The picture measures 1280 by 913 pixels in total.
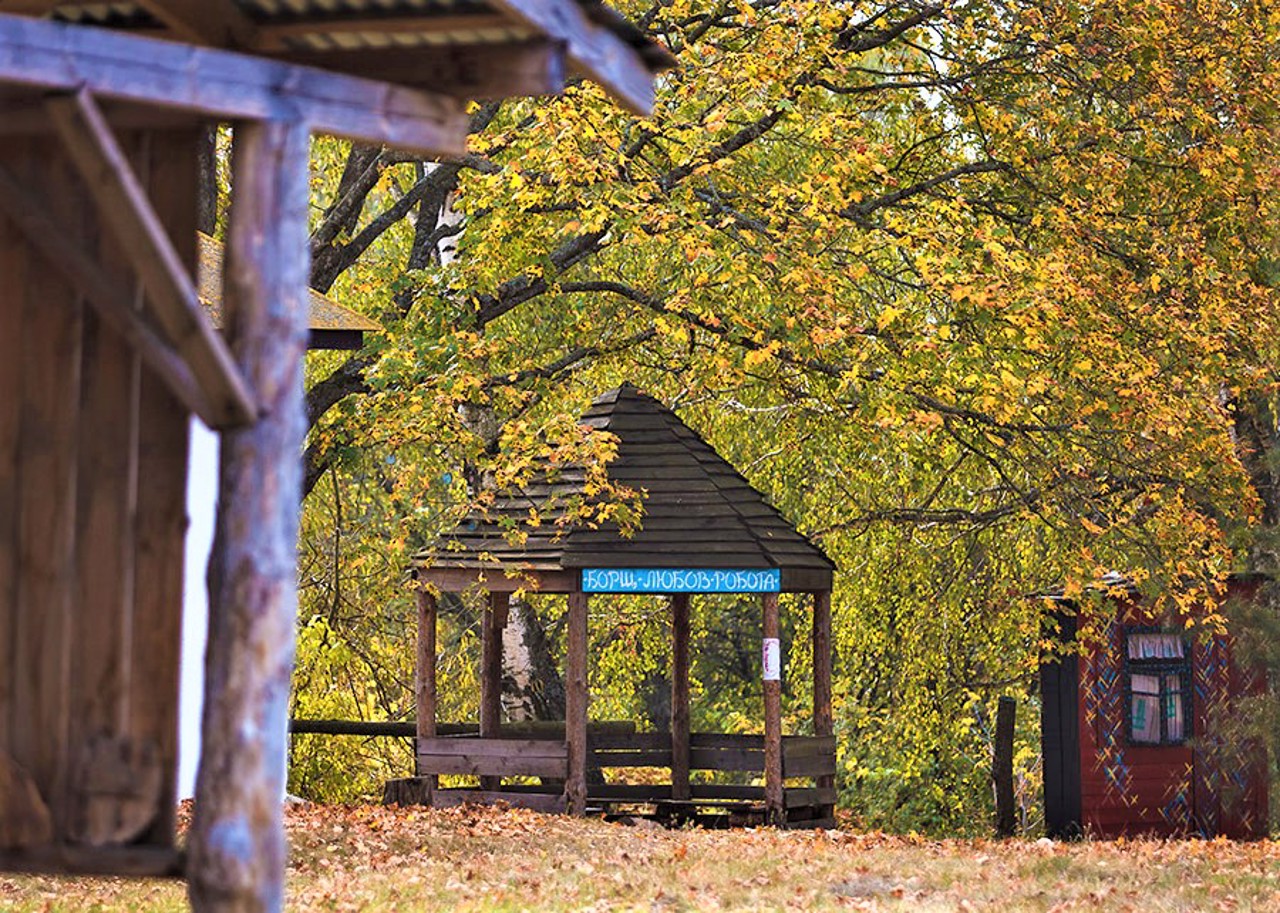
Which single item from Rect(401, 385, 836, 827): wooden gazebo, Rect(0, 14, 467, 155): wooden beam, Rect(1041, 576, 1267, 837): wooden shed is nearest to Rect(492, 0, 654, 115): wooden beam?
Rect(0, 14, 467, 155): wooden beam

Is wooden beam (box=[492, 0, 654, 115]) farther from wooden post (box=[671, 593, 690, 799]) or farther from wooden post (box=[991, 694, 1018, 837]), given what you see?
wooden post (box=[991, 694, 1018, 837])

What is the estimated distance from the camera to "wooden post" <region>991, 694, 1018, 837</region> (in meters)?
23.3

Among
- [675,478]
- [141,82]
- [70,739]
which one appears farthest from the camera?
[675,478]

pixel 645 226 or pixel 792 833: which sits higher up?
pixel 645 226

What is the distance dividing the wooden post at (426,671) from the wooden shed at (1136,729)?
21.7ft

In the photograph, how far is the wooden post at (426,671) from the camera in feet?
63.1

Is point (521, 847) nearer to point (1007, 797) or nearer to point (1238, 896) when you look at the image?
point (1238, 896)

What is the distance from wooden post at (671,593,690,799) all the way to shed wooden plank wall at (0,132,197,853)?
1455 centimetres

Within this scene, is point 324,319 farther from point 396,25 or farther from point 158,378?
point 158,378

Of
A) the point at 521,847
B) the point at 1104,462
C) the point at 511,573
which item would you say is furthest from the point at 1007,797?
the point at 521,847

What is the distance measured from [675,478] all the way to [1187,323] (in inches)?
210

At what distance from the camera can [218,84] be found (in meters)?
5.62

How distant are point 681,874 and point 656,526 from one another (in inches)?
269

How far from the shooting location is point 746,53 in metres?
15.6
